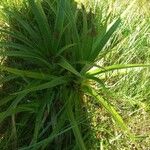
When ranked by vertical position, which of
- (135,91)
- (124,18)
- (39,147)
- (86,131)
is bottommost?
(39,147)

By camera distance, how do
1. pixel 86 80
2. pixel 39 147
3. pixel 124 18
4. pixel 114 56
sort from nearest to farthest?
pixel 39 147
pixel 86 80
pixel 114 56
pixel 124 18

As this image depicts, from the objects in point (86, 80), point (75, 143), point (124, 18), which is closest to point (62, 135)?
point (75, 143)

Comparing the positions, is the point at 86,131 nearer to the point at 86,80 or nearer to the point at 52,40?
the point at 86,80

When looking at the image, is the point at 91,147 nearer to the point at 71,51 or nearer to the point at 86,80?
the point at 86,80

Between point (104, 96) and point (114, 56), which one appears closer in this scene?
point (104, 96)

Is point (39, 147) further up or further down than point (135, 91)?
further down

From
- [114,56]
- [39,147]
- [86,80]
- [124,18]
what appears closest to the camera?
[39,147]

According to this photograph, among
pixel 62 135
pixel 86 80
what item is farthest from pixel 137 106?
pixel 62 135
